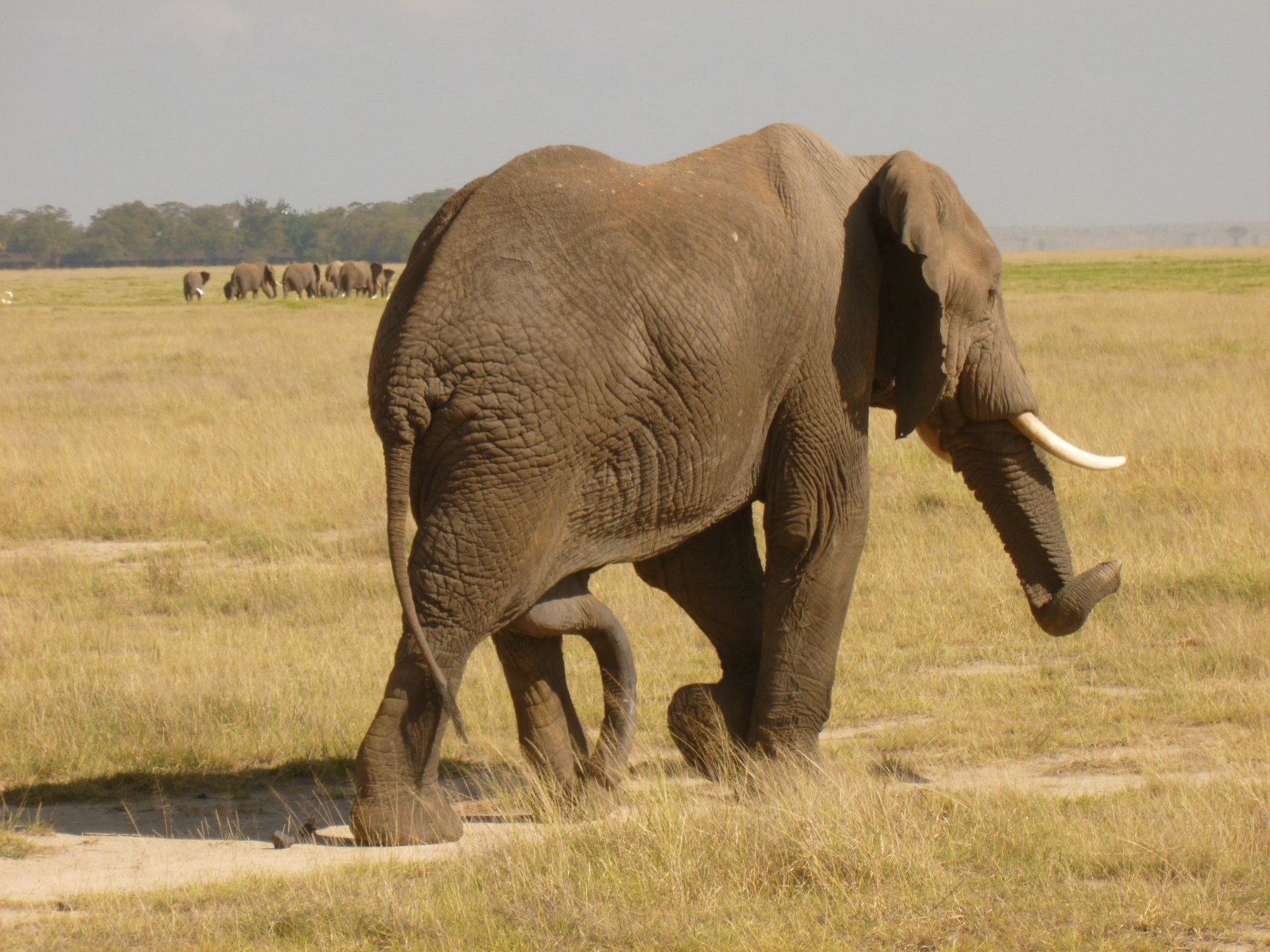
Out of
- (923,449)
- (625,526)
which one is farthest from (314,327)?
(625,526)

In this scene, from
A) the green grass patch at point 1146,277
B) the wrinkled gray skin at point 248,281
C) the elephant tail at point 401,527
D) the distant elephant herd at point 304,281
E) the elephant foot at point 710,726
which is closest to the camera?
the elephant tail at point 401,527

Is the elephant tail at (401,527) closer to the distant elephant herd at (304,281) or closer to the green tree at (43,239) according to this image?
the distant elephant herd at (304,281)

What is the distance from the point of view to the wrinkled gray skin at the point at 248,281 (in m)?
58.6

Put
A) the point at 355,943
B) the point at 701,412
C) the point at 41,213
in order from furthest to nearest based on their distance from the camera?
the point at 41,213 < the point at 701,412 < the point at 355,943

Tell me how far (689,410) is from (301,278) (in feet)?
182

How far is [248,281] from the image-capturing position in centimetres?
5956

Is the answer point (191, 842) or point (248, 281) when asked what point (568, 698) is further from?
point (248, 281)

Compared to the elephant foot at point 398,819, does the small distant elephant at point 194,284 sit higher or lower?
lower

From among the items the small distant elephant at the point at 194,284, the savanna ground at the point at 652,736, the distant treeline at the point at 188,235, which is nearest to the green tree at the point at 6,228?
the distant treeline at the point at 188,235

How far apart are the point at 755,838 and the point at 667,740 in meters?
2.16

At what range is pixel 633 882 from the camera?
14.3 feet

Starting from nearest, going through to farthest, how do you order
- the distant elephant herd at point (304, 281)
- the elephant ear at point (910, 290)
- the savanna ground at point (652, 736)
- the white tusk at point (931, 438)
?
the savanna ground at point (652, 736)
the elephant ear at point (910, 290)
the white tusk at point (931, 438)
the distant elephant herd at point (304, 281)

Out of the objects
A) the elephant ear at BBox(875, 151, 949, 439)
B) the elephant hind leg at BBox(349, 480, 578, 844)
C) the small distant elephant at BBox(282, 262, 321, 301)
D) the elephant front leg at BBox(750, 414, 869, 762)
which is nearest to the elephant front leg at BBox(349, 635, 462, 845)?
the elephant hind leg at BBox(349, 480, 578, 844)

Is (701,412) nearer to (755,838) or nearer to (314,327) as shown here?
(755,838)
